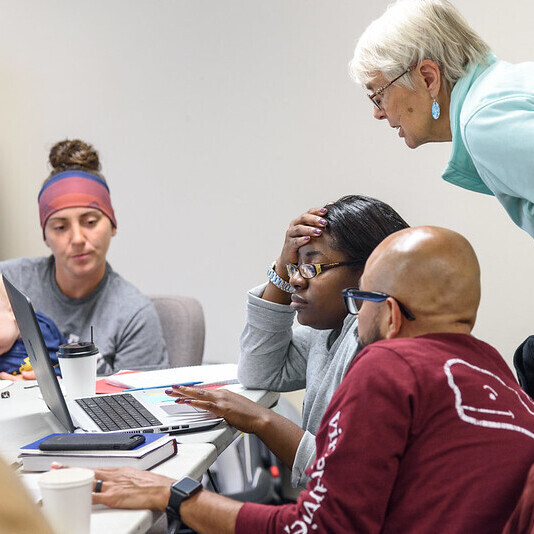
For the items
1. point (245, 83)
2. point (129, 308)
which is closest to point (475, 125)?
point (129, 308)

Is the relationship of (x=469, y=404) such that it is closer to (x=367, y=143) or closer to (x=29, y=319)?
(x=29, y=319)

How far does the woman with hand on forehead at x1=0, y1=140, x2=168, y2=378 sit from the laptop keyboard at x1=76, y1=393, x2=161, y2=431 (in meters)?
0.84

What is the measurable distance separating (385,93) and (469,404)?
1.07 metres

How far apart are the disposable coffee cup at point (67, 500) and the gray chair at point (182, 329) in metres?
1.70

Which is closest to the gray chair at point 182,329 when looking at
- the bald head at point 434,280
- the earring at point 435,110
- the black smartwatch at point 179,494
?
the earring at point 435,110

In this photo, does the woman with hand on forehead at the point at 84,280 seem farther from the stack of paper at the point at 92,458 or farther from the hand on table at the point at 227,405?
the stack of paper at the point at 92,458

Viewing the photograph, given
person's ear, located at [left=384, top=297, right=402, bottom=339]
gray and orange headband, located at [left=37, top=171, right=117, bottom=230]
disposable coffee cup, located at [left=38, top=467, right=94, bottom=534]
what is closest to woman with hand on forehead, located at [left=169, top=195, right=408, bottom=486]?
person's ear, located at [left=384, top=297, right=402, bottom=339]

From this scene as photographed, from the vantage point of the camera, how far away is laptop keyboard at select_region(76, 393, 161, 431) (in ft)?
A: 5.07

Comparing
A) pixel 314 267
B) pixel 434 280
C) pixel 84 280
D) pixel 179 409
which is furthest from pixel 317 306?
pixel 84 280

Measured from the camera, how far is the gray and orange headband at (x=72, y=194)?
276 cm

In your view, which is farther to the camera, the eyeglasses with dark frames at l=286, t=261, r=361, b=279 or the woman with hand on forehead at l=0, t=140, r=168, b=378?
the woman with hand on forehead at l=0, t=140, r=168, b=378

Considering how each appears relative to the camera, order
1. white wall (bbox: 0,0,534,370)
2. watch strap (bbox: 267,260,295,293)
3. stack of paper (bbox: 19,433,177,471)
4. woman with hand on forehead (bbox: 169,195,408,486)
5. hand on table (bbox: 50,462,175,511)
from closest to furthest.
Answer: hand on table (bbox: 50,462,175,511) < stack of paper (bbox: 19,433,177,471) < woman with hand on forehead (bbox: 169,195,408,486) < watch strap (bbox: 267,260,295,293) < white wall (bbox: 0,0,534,370)

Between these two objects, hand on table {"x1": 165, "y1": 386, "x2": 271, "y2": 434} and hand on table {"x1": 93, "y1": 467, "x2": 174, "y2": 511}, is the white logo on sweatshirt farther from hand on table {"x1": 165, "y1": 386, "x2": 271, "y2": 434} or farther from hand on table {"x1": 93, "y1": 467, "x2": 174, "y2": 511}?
hand on table {"x1": 165, "y1": 386, "x2": 271, "y2": 434}

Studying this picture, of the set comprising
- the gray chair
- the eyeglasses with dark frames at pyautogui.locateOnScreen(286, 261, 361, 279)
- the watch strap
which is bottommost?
the gray chair
